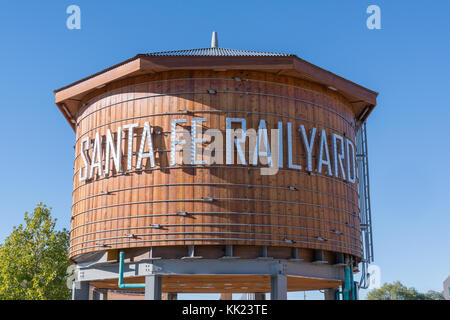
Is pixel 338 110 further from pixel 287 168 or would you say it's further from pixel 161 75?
pixel 161 75

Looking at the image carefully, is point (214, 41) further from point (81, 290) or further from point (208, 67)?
point (81, 290)

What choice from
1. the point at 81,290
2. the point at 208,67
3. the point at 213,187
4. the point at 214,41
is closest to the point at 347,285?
the point at 213,187

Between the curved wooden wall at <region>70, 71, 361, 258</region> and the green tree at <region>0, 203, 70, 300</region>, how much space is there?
57.1 ft

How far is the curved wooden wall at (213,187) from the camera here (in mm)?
21875

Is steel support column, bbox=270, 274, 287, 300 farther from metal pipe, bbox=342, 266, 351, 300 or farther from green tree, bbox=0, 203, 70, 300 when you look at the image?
green tree, bbox=0, 203, 70, 300

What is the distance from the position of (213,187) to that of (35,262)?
24.9 meters

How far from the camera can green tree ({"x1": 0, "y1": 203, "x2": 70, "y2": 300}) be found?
130ft

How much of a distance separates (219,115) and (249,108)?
4.41 ft

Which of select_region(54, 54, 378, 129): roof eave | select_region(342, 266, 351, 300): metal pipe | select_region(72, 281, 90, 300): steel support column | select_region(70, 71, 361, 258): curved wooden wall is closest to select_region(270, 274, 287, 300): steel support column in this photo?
select_region(70, 71, 361, 258): curved wooden wall

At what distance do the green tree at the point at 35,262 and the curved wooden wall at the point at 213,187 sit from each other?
57.1ft

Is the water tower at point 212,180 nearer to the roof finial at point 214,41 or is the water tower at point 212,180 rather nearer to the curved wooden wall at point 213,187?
the curved wooden wall at point 213,187

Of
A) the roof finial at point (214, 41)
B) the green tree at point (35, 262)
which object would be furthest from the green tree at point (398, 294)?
the roof finial at point (214, 41)

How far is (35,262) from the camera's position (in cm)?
4153
